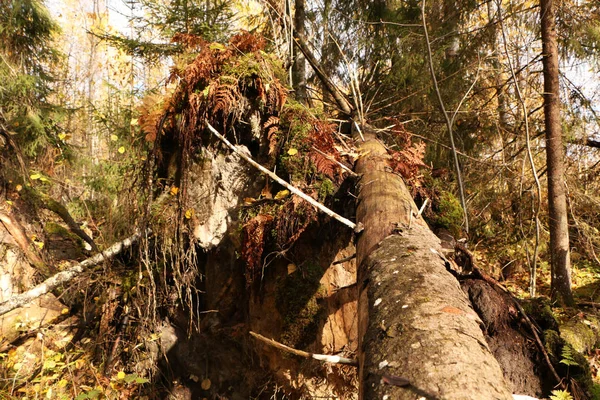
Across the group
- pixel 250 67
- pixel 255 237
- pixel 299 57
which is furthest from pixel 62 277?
pixel 299 57

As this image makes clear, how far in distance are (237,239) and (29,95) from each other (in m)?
6.18

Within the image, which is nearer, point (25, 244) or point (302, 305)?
point (302, 305)

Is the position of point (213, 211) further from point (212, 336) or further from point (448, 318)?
point (448, 318)

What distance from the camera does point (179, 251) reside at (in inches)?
164

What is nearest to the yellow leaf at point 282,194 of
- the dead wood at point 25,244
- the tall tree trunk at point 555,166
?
the tall tree trunk at point 555,166

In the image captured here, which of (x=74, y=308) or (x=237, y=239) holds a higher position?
(x=237, y=239)

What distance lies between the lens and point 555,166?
17.4 feet

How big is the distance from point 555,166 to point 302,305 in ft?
14.0

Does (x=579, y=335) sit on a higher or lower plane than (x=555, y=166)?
lower

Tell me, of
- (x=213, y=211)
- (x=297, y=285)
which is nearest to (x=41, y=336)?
(x=213, y=211)

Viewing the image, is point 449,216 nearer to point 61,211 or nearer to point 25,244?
point 61,211

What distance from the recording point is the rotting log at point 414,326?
1272 mm

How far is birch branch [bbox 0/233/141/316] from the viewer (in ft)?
13.7

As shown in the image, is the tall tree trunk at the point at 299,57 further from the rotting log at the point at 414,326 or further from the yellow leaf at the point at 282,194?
the rotting log at the point at 414,326
